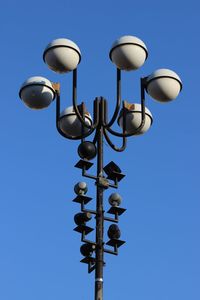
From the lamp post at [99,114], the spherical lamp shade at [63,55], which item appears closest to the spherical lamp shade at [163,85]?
the lamp post at [99,114]

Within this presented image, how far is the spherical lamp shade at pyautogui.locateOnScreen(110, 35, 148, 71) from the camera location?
1201 cm

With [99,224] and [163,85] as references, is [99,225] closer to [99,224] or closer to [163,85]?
[99,224]

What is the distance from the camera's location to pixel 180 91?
40.7 feet

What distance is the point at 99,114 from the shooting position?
1177cm

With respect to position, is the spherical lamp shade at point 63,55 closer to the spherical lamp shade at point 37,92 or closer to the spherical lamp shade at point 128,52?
the spherical lamp shade at point 37,92

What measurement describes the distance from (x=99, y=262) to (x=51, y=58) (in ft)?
9.51

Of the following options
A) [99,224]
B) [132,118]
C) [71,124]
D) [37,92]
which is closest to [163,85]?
[132,118]

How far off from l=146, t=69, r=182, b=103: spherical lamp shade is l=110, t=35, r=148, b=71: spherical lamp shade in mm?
277

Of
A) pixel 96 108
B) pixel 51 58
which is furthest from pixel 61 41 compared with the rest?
pixel 96 108

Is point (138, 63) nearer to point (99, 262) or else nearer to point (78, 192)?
point (78, 192)

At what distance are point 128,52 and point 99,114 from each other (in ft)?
3.11

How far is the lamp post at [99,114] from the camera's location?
11.3 metres

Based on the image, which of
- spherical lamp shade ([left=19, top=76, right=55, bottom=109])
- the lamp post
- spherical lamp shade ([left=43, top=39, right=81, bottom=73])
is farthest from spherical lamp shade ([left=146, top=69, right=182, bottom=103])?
spherical lamp shade ([left=19, top=76, right=55, bottom=109])

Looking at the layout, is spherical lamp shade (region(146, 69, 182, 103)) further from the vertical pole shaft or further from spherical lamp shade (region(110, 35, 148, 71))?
the vertical pole shaft
